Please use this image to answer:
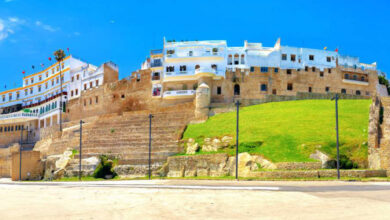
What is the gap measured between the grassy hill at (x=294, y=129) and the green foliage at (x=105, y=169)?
8.70 meters

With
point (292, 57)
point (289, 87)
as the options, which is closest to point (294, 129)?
point (289, 87)

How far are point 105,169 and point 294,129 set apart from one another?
795 inches

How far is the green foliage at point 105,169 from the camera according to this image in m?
44.8

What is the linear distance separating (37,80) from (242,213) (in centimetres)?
8768

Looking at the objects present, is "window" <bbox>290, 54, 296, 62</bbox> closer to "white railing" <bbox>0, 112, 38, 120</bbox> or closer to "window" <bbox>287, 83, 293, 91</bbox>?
"window" <bbox>287, 83, 293, 91</bbox>

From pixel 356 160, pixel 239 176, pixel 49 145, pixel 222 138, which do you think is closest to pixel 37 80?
pixel 49 145

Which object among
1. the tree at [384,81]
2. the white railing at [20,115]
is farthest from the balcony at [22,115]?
the tree at [384,81]

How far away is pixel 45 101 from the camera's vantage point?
3403 inches

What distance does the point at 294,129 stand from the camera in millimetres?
40562

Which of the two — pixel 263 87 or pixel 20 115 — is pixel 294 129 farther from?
pixel 20 115

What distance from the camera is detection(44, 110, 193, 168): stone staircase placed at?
151 feet

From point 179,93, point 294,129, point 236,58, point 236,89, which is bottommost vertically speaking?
point 294,129

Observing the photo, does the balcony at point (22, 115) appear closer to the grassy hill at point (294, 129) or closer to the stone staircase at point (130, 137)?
the stone staircase at point (130, 137)

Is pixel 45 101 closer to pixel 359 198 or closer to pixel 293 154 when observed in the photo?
pixel 293 154
